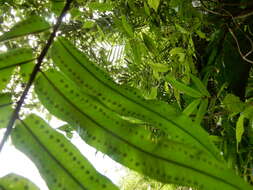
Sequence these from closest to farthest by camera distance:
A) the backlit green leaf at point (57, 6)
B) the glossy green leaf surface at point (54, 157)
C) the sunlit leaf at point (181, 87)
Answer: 1. the glossy green leaf surface at point (54, 157)
2. the backlit green leaf at point (57, 6)
3. the sunlit leaf at point (181, 87)

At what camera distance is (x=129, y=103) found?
501 millimetres

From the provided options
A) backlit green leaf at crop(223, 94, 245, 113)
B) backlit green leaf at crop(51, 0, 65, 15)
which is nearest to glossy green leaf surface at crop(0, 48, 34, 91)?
backlit green leaf at crop(51, 0, 65, 15)

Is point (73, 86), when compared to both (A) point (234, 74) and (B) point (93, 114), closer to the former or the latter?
(B) point (93, 114)

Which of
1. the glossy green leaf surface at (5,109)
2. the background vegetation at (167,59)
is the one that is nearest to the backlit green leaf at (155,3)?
the background vegetation at (167,59)

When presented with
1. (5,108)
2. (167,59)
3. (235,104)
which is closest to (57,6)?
(5,108)

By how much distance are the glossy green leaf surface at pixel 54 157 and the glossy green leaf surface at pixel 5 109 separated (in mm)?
20

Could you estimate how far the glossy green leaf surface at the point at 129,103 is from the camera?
49 centimetres

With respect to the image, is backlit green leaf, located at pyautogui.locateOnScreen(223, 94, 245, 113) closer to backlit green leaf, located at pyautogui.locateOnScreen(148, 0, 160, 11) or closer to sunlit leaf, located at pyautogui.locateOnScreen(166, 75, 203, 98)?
sunlit leaf, located at pyautogui.locateOnScreen(166, 75, 203, 98)

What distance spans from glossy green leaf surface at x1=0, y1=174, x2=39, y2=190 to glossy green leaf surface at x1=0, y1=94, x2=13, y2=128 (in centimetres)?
8

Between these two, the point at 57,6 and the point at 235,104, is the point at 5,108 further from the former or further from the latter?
the point at 235,104

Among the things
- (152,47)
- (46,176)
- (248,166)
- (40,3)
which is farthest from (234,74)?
(40,3)

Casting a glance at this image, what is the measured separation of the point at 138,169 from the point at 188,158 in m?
0.07

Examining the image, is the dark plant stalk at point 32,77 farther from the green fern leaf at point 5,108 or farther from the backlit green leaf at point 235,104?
the backlit green leaf at point 235,104

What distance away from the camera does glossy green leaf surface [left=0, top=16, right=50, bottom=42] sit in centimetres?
51
